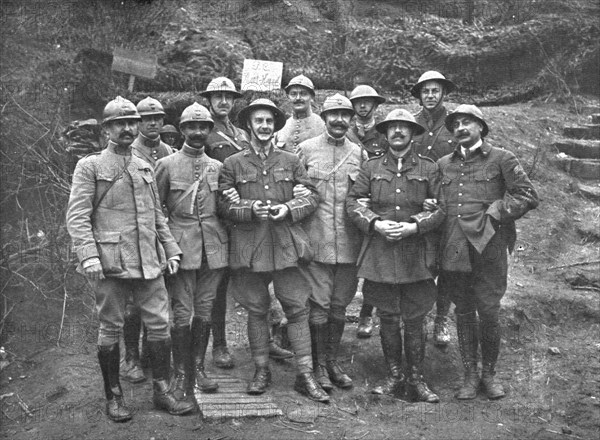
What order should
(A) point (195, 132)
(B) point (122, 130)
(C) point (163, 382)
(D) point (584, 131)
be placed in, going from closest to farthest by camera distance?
(B) point (122, 130) → (C) point (163, 382) → (A) point (195, 132) → (D) point (584, 131)

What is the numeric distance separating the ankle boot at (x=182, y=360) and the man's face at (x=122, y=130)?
5.18ft

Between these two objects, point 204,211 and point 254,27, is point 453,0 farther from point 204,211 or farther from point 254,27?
point 204,211

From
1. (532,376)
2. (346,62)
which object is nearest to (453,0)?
(346,62)

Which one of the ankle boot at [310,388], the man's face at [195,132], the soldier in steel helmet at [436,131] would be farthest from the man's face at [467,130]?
the ankle boot at [310,388]

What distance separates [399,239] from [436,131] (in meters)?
1.49

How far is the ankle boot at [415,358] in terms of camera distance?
17.6 feet

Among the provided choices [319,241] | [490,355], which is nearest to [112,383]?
[319,241]

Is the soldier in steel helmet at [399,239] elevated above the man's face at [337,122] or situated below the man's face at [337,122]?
below

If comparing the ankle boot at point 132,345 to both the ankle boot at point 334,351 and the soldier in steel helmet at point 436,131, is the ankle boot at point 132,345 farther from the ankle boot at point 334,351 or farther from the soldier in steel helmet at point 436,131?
the soldier in steel helmet at point 436,131

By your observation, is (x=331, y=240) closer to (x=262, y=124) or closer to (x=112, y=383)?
(x=262, y=124)

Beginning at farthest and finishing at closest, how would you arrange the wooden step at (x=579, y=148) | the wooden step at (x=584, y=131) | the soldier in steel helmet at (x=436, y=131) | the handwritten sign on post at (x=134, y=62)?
the wooden step at (x=584, y=131) → the wooden step at (x=579, y=148) → the handwritten sign on post at (x=134, y=62) → the soldier in steel helmet at (x=436, y=131)

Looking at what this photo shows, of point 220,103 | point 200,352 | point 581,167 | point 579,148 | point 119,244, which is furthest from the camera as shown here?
point 579,148

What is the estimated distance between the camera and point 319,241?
5.45 metres

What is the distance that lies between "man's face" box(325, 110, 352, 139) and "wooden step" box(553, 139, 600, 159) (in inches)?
224
